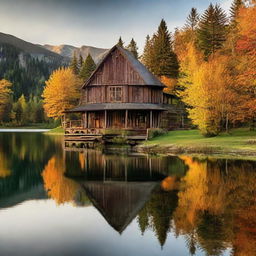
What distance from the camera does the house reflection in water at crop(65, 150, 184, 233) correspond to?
44.1 feet

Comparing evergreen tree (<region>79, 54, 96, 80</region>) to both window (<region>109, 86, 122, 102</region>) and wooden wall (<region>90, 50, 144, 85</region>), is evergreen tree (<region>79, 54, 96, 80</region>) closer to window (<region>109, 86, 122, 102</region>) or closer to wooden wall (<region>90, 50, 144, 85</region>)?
wooden wall (<region>90, 50, 144, 85</region>)

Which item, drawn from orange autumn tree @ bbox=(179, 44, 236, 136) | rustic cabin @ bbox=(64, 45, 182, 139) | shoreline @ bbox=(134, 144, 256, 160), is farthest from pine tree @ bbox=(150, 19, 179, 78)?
shoreline @ bbox=(134, 144, 256, 160)

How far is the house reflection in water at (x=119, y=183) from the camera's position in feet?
44.1

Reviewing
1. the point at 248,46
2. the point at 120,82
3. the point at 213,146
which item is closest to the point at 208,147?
the point at 213,146

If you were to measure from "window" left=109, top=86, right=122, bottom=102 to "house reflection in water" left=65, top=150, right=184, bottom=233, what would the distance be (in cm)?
2267

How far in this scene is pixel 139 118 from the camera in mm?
51625

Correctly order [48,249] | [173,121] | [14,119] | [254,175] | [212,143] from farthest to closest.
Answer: [14,119] → [173,121] → [212,143] → [254,175] → [48,249]

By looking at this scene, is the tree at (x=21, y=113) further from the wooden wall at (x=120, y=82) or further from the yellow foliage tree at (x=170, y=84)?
the wooden wall at (x=120, y=82)

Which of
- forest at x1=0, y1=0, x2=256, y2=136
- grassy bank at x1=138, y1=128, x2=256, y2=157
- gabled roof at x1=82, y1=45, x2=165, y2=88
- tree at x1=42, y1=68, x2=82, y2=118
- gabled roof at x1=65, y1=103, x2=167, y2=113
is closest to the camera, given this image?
grassy bank at x1=138, y1=128, x2=256, y2=157

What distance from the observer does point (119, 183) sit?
→ 1944 centimetres

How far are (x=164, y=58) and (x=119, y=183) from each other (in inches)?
1940

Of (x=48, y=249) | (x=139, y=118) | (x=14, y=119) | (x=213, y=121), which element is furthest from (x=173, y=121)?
(x=14, y=119)

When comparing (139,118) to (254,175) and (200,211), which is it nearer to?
(254,175)

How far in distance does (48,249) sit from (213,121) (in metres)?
34.1
